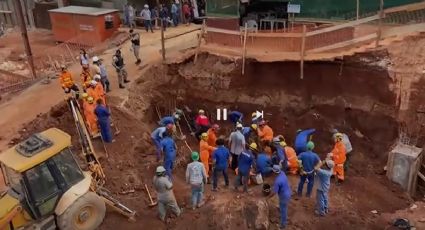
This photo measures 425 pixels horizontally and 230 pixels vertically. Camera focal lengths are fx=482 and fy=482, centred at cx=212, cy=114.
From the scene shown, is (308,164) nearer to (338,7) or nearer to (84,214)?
(84,214)

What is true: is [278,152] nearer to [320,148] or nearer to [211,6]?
[320,148]

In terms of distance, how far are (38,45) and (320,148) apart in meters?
15.2

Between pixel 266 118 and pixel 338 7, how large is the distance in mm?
5007

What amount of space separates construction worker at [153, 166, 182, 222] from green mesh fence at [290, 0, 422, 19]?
10.1 m

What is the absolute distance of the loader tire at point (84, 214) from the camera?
9.65m

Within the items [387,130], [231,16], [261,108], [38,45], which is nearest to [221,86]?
[261,108]

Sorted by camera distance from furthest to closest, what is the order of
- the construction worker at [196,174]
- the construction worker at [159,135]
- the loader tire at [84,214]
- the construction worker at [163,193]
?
the construction worker at [159,135]
the construction worker at [196,174]
the construction worker at [163,193]
the loader tire at [84,214]

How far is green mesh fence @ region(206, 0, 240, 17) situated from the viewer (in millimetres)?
18906

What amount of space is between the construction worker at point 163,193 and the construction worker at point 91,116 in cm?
348

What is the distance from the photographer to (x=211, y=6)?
63.1ft

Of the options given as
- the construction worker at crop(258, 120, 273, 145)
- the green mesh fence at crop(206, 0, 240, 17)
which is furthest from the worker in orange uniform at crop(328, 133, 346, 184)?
the green mesh fence at crop(206, 0, 240, 17)

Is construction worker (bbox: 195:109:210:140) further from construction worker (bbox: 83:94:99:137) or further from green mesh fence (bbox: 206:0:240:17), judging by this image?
green mesh fence (bbox: 206:0:240:17)

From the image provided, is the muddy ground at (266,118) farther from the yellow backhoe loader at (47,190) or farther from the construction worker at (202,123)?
the yellow backhoe loader at (47,190)

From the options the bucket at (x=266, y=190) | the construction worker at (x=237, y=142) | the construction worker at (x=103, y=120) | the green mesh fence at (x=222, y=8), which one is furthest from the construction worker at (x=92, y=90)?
the green mesh fence at (x=222, y=8)
